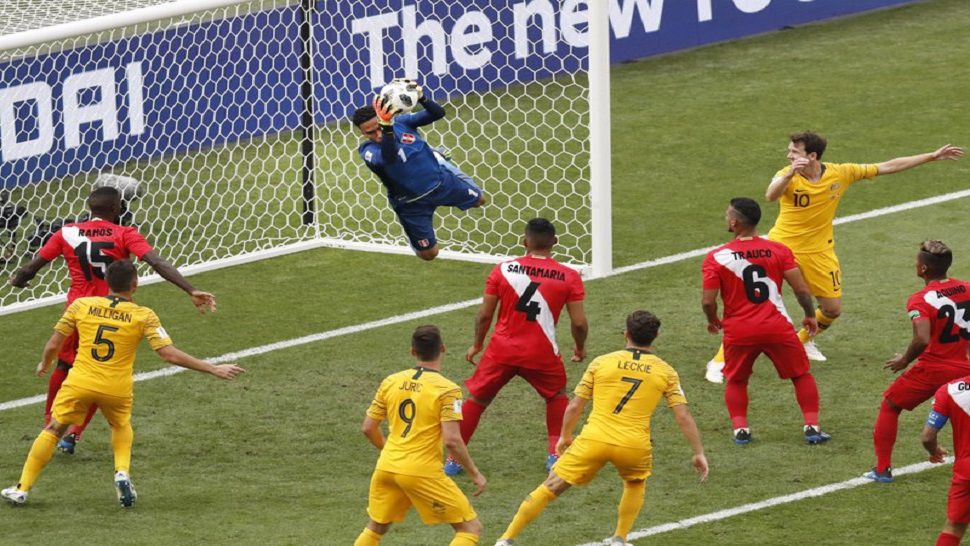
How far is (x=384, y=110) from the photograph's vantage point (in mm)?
12523

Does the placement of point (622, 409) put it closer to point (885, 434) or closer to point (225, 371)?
point (885, 434)

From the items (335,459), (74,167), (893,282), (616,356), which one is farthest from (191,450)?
(893,282)

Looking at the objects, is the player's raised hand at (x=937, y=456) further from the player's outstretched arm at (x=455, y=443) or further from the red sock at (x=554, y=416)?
the player's outstretched arm at (x=455, y=443)

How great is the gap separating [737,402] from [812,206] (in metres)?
1.83

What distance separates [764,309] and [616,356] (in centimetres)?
197

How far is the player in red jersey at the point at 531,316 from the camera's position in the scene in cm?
1126

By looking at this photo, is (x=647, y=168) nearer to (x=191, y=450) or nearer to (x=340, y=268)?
(x=340, y=268)

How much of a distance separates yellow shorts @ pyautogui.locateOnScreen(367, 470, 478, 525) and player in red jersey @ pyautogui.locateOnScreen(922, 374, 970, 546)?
2631 millimetres

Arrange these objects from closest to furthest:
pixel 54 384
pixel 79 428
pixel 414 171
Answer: pixel 54 384, pixel 79 428, pixel 414 171

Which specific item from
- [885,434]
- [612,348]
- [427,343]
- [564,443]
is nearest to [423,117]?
[612,348]

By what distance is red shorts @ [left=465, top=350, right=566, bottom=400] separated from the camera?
37.5ft

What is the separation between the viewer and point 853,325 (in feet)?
47.4

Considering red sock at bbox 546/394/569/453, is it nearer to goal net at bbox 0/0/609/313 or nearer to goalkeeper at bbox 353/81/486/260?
goalkeeper at bbox 353/81/486/260

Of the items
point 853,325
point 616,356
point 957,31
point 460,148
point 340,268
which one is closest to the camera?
point 616,356
